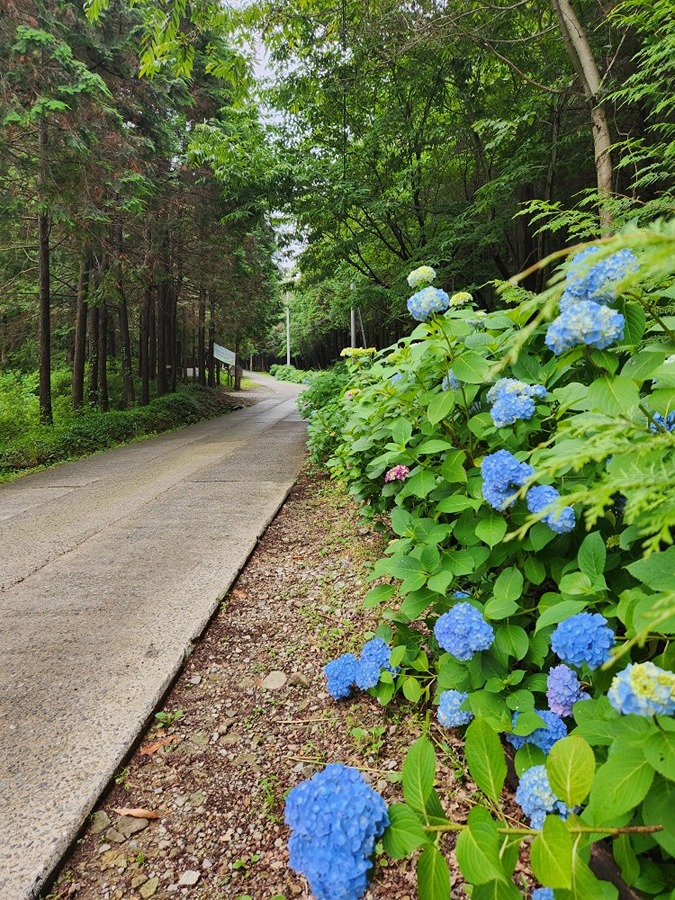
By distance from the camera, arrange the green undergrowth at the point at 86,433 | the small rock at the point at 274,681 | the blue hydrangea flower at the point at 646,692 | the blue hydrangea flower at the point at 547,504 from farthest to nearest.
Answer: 1. the green undergrowth at the point at 86,433
2. the small rock at the point at 274,681
3. the blue hydrangea flower at the point at 547,504
4. the blue hydrangea flower at the point at 646,692

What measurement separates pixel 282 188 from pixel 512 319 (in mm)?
7661

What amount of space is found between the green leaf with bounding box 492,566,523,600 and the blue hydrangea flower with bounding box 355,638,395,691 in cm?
58

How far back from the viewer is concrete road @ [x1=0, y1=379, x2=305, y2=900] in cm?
142

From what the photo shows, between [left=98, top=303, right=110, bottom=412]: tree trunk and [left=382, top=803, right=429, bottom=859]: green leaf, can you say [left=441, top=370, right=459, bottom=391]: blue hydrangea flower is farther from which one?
[left=98, top=303, right=110, bottom=412]: tree trunk

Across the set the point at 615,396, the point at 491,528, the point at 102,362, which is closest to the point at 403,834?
the point at 491,528

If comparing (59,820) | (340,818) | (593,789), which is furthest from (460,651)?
(59,820)

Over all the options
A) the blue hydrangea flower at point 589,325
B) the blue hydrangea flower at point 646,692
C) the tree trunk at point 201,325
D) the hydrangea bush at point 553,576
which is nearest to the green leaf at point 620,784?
the hydrangea bush at point 553,576

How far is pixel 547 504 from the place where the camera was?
→ 46.3 inches

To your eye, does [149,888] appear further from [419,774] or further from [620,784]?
[620,784]

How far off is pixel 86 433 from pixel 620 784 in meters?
9.40

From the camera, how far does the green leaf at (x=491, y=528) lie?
135 cm

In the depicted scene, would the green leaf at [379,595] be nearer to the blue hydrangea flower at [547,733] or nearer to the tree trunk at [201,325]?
the blue hydrangea flower at [547,733]

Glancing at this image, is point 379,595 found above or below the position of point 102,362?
below

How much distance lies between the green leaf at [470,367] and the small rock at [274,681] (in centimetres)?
142
